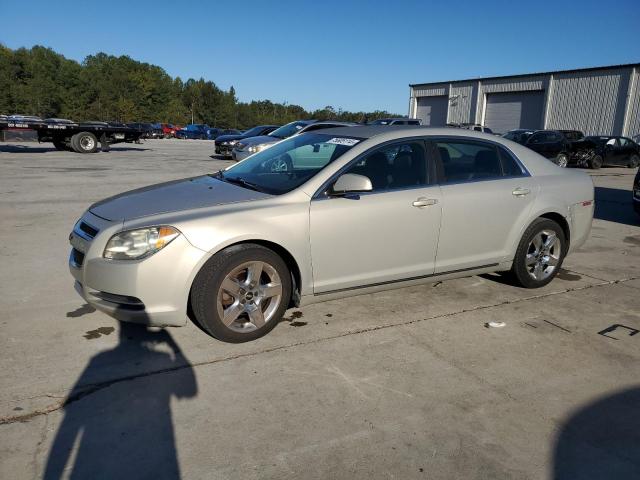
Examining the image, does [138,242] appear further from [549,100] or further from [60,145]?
[549,100]

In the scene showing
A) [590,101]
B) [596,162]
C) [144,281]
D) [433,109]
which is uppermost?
[590,101]

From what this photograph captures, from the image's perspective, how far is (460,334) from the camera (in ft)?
13.5

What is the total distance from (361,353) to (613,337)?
6.82 ft

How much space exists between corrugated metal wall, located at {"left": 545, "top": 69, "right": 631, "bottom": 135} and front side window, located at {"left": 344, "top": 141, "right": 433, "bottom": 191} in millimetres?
31052

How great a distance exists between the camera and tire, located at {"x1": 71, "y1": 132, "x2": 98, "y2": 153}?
21.7 meters

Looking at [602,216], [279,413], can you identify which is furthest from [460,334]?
[602,216]

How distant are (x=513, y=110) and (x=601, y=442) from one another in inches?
1492

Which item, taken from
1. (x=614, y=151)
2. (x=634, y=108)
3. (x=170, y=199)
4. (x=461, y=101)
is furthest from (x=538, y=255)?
(x=461, y=101)

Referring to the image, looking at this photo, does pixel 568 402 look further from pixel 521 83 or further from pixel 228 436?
pixel 521 83

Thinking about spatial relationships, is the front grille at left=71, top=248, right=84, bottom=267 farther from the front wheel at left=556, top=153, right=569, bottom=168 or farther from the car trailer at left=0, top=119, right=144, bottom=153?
the front wheel at left=556, top=153, right=569, bottom=168

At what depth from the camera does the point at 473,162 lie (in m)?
4.80

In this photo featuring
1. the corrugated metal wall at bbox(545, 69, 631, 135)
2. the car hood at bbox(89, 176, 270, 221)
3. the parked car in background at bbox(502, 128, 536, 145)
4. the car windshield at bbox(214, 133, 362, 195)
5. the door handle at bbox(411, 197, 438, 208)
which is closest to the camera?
the car hood at bbox(89, 176, 270, 221)

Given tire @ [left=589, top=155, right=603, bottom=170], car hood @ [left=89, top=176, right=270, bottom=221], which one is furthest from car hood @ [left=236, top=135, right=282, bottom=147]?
tire @ [left=589, top=155, right=603, bottom=170]

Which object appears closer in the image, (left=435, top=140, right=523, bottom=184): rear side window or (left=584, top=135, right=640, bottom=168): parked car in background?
(left=435, top=140, right=523, bottom=184): rear side window
